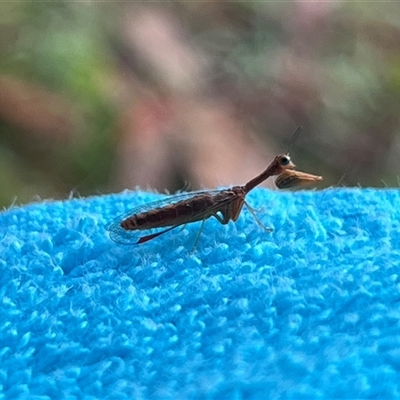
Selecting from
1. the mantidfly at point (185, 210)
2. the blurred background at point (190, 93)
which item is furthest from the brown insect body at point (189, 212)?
the blurred background at point (190, 93)

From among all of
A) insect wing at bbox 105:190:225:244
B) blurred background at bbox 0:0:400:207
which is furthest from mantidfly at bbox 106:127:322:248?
blurred background at bbox 0:0:400:207

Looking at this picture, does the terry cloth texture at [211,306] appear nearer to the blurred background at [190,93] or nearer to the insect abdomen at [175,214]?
the insect abdomen at [175,214]

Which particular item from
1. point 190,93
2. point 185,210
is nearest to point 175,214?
point 185,210

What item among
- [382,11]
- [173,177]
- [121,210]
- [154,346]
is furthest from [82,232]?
[382,11]

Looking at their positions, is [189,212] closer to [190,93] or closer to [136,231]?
[136,231]

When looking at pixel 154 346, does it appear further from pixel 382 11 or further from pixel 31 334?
pixel 382 11

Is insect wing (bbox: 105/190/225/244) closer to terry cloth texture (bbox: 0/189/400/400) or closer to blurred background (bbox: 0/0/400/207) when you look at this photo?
terry cloth texture (bbox: 0/189/400/400)

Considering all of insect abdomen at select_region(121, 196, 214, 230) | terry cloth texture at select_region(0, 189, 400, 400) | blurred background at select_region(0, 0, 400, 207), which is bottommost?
terry cloth texture at select_region(0, 189, 400, 400)
